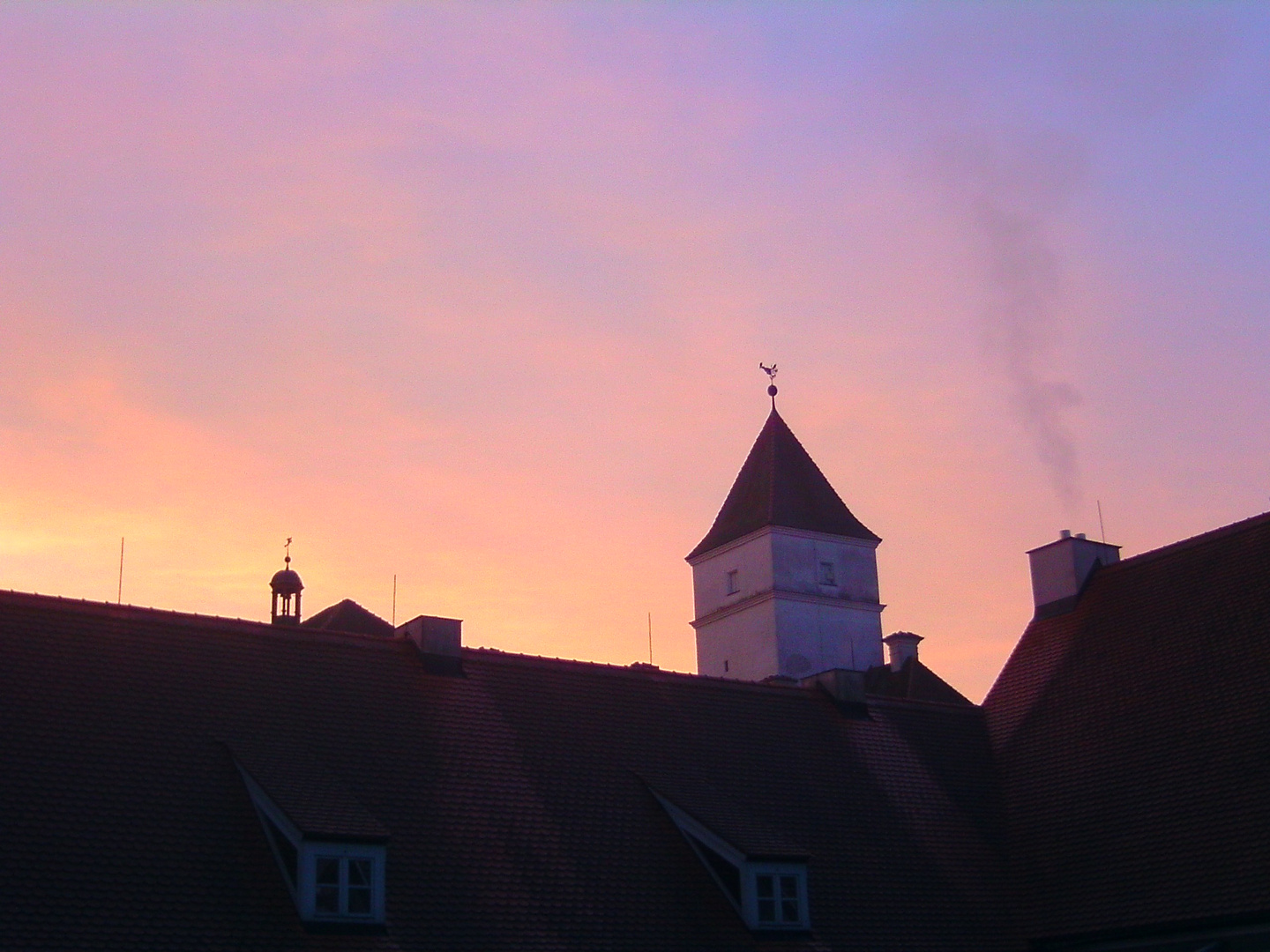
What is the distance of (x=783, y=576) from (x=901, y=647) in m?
5.96

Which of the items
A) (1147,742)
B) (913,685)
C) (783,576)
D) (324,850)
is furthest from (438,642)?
(783,576)

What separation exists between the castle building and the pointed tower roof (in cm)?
3939

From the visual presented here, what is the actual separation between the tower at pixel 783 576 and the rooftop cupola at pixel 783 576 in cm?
4

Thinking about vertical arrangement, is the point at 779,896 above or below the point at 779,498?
below

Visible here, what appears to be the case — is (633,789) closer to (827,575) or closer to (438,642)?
(438,642)

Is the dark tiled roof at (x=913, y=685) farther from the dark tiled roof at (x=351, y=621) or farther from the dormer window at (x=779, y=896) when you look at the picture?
the dormer window at (x=779, y=896)

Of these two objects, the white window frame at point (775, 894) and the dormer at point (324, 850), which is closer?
the dormer at point (324, 850)

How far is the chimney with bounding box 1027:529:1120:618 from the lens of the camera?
1363 inches

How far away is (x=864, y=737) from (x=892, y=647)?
39609 millimetres

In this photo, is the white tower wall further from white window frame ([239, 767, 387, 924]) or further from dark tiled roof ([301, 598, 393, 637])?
Result: white window frame ([239, 767, 387, 924])

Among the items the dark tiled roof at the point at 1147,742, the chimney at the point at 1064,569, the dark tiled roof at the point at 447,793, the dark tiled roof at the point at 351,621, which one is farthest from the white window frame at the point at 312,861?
the dark tiled roof at the point at 351,621

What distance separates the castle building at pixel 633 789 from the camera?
22531 millimetres

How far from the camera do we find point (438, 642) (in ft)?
93.7

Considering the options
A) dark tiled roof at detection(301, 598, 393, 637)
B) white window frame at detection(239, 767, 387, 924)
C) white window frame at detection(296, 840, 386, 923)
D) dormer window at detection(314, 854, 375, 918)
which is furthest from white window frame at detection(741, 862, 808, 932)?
dark tiled roof at detection(301, 598, 393, 637)
